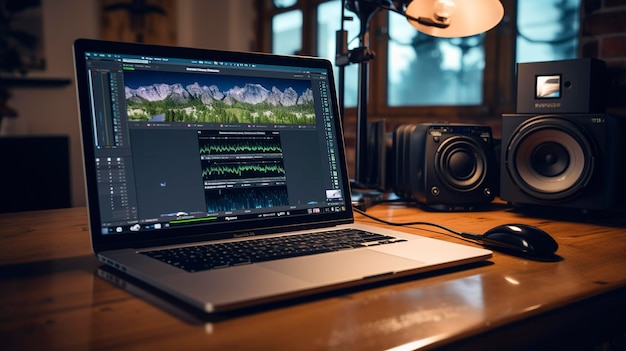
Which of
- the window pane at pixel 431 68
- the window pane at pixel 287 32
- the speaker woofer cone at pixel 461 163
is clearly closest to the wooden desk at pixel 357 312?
the speaker woofer cone at pixel 461 163

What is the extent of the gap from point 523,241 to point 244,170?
0.42 meters

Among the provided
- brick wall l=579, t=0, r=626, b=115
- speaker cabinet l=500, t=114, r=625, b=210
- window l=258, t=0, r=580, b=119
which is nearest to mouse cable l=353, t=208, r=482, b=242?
speaker cabinet l=500, t=114, r=625, b=210

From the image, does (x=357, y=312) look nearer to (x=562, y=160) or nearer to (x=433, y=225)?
(x=433, y=225)

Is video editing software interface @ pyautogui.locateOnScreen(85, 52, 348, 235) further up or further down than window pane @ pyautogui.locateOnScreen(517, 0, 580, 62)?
further down

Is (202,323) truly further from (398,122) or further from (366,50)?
(398,122)

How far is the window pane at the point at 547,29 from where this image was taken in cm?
223

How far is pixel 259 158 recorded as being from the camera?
2.90ft

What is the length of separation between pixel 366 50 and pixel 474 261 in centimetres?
79

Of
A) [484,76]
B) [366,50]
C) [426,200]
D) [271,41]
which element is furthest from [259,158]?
[271,41]

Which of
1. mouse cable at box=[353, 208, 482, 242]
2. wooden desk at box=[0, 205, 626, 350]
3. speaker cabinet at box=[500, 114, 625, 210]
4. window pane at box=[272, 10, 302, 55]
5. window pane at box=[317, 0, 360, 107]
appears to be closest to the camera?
wooden desk at box=[0, 205, 626, 350]

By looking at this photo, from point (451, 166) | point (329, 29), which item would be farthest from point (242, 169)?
A: point (329, 29)

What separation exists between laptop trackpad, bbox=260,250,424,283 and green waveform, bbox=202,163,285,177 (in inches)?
8.5

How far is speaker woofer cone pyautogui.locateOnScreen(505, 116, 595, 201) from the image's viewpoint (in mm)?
1132

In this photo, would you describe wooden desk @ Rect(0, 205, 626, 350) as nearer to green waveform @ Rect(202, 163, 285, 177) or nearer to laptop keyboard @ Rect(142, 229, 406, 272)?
laptop keyboard @ Rect(142, 229, 406, 272)
